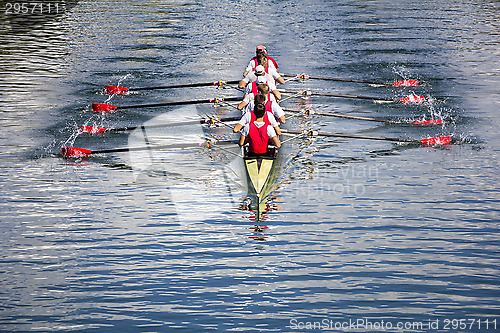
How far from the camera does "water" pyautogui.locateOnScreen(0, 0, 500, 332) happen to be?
33.1ft

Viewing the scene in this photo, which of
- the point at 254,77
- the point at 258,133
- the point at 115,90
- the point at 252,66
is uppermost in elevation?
the point at 252,66

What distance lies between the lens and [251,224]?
13.1m

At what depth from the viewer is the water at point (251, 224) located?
1010cm

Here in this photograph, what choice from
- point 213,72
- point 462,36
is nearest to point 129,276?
point 213,72

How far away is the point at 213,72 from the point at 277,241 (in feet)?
54.0

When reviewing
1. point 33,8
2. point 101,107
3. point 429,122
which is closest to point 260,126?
point 429,122

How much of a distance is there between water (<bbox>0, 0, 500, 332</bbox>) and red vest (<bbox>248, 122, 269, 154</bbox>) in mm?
1087

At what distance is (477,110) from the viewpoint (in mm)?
21547

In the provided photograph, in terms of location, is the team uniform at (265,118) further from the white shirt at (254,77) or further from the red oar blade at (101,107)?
the red oar blade at (101,107)

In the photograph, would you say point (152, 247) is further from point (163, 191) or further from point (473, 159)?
point (473, 159)

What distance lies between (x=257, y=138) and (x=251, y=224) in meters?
2.37

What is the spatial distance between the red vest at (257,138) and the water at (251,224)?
109 centimetres

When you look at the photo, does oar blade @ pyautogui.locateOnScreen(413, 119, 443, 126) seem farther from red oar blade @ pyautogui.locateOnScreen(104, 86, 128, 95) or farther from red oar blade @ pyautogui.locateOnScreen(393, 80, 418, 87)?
red oar blade @ pyautogui.locateOnScreen(104, 86, 128, 95)

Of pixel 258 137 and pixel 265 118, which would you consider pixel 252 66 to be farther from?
pixel 258 137
